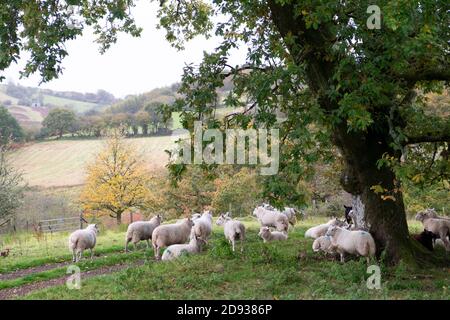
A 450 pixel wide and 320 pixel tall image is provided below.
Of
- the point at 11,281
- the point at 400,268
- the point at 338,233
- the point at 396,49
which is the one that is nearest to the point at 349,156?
the point at 338,233

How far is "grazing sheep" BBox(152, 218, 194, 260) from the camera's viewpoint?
57.7ft

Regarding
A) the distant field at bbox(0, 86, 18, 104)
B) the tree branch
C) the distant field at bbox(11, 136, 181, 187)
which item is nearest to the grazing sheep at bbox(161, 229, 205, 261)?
the tree branch

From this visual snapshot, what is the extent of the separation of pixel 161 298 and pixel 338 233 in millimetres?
5717

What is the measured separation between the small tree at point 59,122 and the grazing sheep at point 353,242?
75.3 meters

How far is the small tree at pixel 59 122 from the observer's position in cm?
8269

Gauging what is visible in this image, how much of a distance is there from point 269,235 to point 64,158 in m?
59.5

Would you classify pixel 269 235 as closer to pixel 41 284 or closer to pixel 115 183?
pixel 41 284

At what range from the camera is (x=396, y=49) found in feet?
29.8

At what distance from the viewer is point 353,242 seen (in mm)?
12586

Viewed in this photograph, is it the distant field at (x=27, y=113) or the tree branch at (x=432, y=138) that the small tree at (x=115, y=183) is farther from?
the distant field at (x=27, y=113)

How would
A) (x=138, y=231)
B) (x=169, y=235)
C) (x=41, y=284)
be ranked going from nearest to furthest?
1. (x=41, y=284)
2. (x=169, y=235)
3. (x=138, y=231)

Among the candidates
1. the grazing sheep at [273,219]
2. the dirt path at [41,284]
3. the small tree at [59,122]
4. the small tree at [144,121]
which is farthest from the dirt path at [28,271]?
the small tree at [59,122]

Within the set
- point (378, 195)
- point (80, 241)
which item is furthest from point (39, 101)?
point (378, 195)

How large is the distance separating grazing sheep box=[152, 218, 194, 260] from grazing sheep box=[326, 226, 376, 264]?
6603mm
